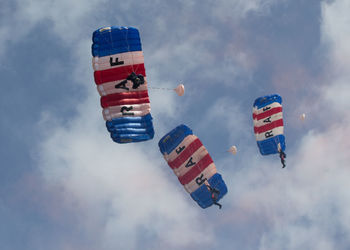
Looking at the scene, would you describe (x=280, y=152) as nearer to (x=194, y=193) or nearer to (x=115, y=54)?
(x=194, y=193)

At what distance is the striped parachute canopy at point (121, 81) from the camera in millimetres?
24469

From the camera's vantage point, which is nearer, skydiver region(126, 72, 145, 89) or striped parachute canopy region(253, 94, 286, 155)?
skydiver region(126, 72, 145, 89)

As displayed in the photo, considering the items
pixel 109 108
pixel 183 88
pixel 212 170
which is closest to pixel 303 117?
pixel 212 170

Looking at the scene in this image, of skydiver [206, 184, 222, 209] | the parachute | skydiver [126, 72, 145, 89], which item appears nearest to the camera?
skydiver [126, 72, 145, 89]

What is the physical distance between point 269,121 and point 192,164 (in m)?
8.62

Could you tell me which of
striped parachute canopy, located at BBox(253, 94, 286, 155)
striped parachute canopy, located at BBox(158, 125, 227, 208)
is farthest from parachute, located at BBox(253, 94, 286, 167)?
striped parachute canopy, located at BBox(158, 125, 227, 208)

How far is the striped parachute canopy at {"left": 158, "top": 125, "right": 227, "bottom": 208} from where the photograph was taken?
29.9 meters

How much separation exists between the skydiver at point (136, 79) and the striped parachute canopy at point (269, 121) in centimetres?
1347

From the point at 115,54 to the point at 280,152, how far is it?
17293 mm

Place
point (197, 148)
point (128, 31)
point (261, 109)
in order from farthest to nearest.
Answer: point (261, 109)
point (197, 148)
point (128, 31)

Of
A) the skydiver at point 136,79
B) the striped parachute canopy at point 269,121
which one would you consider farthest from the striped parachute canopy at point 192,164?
the striped parachute canopy at point 269,121

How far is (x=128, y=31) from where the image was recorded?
24.5m

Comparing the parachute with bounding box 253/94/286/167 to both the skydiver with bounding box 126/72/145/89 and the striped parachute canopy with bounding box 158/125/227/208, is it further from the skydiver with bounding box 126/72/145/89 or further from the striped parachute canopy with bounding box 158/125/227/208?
the skydiver with bounding box 126/72/145/89

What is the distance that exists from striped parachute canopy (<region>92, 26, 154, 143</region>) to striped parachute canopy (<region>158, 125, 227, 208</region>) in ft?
15.4
